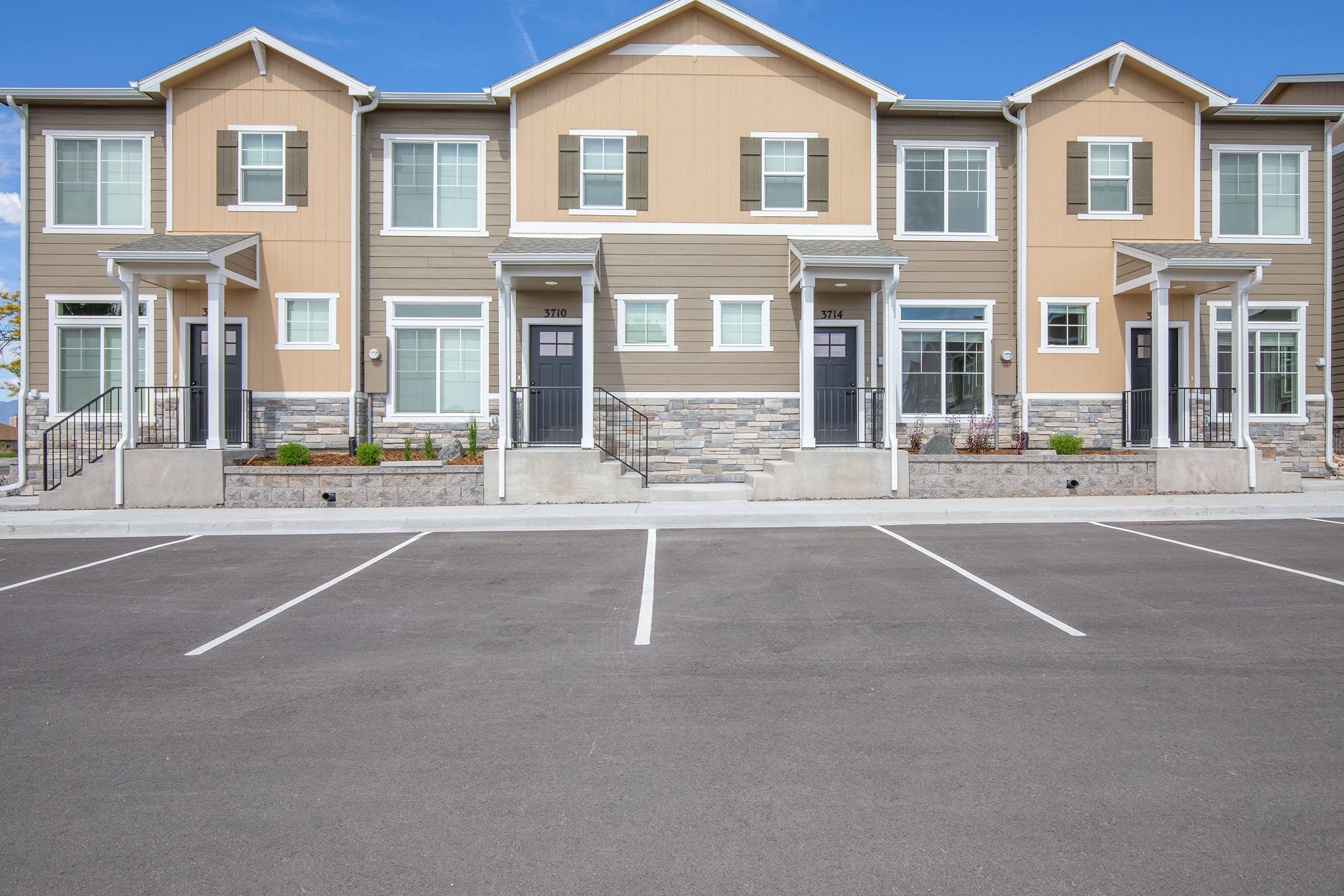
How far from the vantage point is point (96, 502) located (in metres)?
Answer: 13.1

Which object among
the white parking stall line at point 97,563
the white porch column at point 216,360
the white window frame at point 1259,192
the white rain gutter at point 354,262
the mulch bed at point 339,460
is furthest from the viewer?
the white window frame at point 1259,192

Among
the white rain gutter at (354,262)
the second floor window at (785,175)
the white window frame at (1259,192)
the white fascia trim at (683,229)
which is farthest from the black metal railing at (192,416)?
the white window frame at (1259,192)

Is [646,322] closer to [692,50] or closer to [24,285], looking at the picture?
[692,50]

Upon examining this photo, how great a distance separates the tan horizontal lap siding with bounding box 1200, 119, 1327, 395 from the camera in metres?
16.2

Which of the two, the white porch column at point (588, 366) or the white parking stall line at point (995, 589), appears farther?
the white porch column at point (588, 366)

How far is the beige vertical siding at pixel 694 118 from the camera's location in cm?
1529

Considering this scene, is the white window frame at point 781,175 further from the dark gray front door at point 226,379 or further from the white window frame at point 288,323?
the dark gray front door at point 226,379

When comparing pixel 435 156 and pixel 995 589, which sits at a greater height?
pixel 435 156

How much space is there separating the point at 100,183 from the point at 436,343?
7.00 metres

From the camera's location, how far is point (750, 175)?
15.4 m

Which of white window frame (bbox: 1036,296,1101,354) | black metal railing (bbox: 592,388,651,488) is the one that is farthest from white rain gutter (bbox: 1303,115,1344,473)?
black metal railing (bbox: 592,388,651,488)

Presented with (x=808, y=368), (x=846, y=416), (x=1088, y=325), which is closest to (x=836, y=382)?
(x=846, y=416)

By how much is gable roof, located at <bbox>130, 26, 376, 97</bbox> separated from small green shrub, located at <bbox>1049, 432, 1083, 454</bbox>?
13964mm

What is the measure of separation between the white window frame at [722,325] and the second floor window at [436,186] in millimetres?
3917
